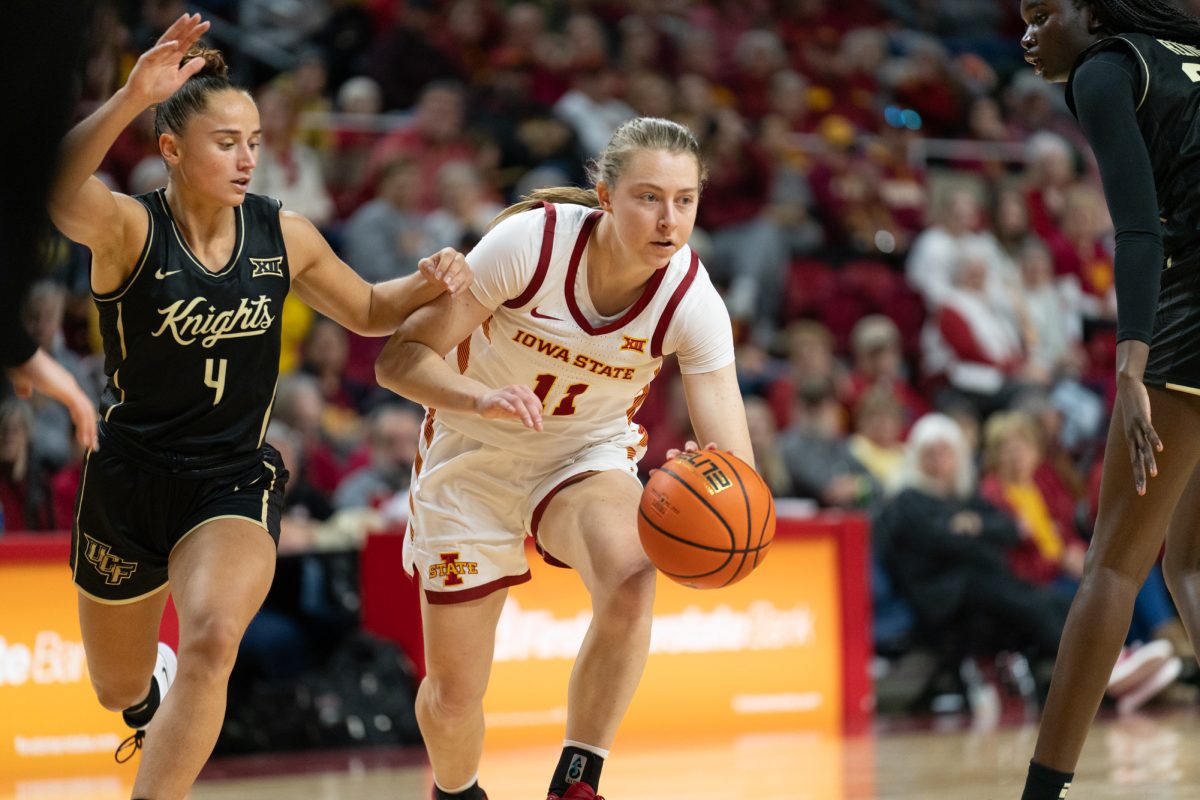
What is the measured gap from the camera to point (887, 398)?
9641mm

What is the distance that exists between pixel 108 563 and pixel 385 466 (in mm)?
3912

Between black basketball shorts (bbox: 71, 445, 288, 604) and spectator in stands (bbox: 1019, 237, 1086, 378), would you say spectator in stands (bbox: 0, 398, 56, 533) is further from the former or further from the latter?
spectator in stands (bbox: 1019, 237, 1086, 378)

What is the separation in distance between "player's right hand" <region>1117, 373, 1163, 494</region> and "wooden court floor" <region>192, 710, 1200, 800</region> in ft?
5.32

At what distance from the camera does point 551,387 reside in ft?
14.4

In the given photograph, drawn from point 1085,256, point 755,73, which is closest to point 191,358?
point 755,73

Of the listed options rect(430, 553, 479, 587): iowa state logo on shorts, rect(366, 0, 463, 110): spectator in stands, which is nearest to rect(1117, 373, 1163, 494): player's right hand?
rect(430, 553, 479, 587): iowa state logo on shorts

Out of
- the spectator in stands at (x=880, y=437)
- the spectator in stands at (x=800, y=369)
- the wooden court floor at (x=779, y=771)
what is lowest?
the wooden court floor at (x=779, y=771)

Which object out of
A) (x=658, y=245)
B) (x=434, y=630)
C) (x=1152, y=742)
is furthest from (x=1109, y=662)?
(x=1152, y=742)

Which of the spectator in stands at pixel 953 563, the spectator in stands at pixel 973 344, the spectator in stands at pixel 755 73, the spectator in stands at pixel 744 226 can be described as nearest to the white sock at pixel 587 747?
the spectator in stands at pixel 953 563

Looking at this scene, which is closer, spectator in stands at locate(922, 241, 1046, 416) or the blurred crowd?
the blurred crowd

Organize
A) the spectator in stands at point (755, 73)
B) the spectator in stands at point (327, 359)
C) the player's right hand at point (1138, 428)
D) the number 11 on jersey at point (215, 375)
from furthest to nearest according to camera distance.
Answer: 1. the spectator in stands at point (755, 73)
2. the spectator in stands at point (327, 359)
3. the number 11 on jersey at point (215, 375)
4. the player's right hand at point (1138, 428)

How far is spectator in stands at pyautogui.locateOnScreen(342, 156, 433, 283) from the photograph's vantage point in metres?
9.36

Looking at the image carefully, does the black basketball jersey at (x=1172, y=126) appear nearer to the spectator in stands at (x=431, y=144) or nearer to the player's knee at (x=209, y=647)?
the player's knee at (x=209, y=647)

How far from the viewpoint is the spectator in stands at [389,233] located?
9359 millimetres
